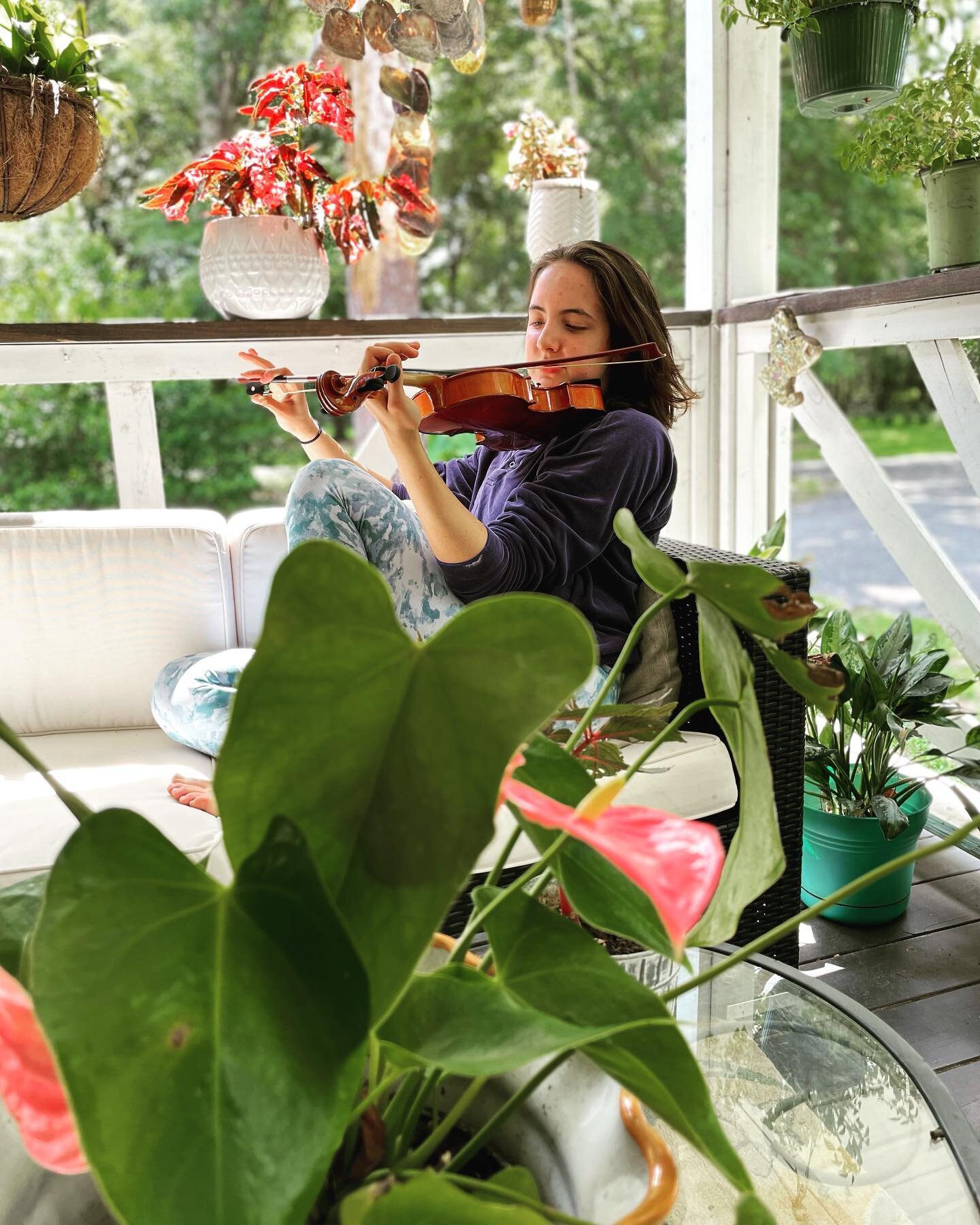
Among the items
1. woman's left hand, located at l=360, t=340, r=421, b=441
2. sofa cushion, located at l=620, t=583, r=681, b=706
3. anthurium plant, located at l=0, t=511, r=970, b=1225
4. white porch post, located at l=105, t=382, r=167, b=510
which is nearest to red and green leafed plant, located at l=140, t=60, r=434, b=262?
white porch post, located at l=105, t=382, r=167, b=510

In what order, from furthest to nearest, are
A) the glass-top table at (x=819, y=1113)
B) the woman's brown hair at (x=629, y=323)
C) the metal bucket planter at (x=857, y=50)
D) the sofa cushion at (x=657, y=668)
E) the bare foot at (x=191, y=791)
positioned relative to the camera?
the metal bucket planter at (x=857, y=50) < the woman's brown hair at (x=629, y=323) < the sofa cushion at (x=657, y=668) < the bare foot at (x=191, y=791) < the glass-top table at (x=819, y=1113)

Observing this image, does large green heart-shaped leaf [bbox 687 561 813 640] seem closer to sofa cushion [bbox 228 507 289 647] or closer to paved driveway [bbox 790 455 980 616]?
sofa cushion [bbox 228 507 289 647]

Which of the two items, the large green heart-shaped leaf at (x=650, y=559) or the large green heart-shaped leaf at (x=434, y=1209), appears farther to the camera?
the large green heart-shaped leaf at (x=650, y=559)

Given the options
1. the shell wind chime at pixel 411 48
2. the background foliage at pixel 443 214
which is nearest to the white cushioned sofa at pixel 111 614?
the shell wind chime at pixel 411 48

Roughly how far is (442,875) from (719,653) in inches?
7.5

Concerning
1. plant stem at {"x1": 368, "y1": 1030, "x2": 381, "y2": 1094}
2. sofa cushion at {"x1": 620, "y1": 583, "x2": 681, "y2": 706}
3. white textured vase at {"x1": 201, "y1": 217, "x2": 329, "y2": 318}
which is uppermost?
white textured vase at {"x1": 201, "y1": 217, "x2": 329, "y2": 318}

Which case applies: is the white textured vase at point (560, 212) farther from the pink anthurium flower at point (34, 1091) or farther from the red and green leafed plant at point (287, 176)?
the pink anthurium flower at point (34, 1091)

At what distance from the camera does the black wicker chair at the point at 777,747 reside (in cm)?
156

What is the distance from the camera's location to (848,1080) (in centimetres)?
79

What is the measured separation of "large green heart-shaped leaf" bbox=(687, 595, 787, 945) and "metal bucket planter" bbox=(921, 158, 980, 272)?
1599 millimetres

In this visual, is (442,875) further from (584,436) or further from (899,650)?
(899,650)

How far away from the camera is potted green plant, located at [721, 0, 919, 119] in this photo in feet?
6.01

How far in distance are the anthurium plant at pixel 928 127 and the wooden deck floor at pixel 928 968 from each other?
1.26 meters

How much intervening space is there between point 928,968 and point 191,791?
45.5 inches
